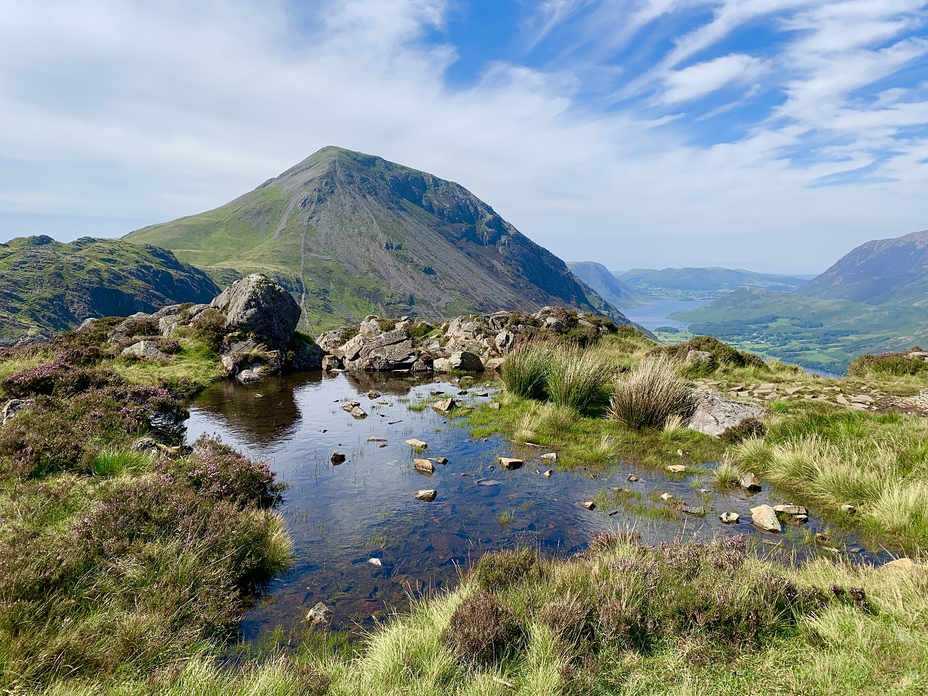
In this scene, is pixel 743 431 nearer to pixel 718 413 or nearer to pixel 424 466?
pixel 718 413

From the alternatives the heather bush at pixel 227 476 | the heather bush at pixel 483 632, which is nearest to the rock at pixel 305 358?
the heather bush at pixel 227 476

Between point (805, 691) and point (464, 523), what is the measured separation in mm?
4859

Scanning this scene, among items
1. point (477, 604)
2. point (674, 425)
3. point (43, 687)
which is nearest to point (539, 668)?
point (477, 604)

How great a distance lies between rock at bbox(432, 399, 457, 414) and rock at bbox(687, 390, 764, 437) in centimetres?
738

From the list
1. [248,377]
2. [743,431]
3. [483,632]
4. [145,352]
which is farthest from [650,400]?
[145,352]

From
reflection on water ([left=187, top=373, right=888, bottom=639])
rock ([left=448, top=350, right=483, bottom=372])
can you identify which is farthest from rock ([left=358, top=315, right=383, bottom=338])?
reflection on water ([left=187, top=373, right=888, bottom=639])

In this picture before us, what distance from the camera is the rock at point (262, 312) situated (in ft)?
78.1

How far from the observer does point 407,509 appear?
8.13 m

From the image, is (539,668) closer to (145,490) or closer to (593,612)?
(593,612)

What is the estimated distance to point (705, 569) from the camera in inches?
209

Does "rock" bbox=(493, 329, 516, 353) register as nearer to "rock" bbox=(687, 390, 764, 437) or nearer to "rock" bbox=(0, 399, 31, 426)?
"rock" bbox=(687, 390, 764, 437)

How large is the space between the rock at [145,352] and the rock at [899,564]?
23.9 metres

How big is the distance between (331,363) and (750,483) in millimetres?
20209

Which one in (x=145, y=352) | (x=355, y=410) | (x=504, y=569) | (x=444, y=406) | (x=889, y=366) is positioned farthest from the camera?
(x=889, y=366)
